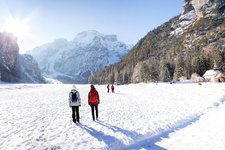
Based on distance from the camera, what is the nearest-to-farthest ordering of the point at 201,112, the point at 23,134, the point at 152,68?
the point at 23,134 → the point at 201,112 → the point at 152,68

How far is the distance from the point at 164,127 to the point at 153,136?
7.13 feet

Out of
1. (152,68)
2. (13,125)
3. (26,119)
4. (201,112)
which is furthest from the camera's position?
(152,68)

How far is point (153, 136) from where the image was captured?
16.7 m

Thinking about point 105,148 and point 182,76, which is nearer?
point 105,148

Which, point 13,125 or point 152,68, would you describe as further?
point 152,68

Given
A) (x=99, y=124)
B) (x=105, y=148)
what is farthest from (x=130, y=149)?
(x=99, y=124)

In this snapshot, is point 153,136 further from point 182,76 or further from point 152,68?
point 152,68

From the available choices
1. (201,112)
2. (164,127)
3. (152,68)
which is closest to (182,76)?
(152,68)

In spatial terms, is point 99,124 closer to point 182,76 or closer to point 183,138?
point 183,138

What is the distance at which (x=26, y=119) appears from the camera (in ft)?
67.2

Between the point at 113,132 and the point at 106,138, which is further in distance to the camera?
the point at 113,132

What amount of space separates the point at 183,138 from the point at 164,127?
255 centimetres

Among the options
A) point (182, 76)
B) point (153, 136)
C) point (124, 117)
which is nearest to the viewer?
point (153, 136)

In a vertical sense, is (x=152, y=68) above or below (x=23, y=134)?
above
